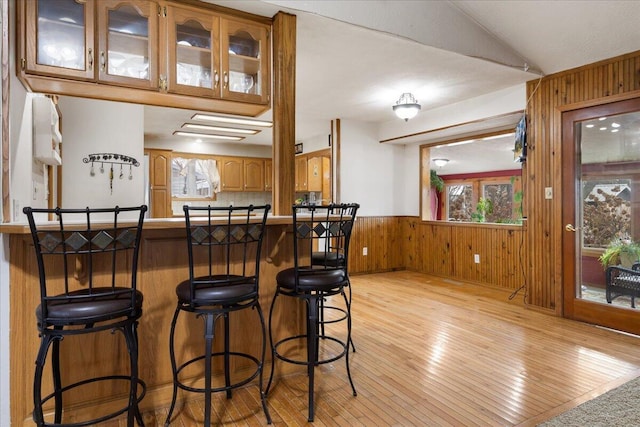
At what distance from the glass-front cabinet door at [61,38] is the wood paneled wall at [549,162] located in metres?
4.00

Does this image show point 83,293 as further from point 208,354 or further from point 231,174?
point 231,174

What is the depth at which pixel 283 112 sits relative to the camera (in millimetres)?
2646

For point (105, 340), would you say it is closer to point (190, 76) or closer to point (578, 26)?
point (190, 76)

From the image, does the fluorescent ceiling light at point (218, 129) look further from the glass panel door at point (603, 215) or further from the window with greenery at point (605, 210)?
the window with greenery at point (605, 210)

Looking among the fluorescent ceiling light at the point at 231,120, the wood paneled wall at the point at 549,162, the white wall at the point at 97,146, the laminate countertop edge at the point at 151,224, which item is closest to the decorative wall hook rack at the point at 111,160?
the white wall at the point at 97,146

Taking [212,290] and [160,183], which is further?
[160,183]

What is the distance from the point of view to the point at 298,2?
102 inches

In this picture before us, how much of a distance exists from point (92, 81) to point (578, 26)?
3.64m

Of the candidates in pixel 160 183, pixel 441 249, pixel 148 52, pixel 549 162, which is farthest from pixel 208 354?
pixel 160 183

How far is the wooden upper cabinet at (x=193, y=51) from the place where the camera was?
7.93ft

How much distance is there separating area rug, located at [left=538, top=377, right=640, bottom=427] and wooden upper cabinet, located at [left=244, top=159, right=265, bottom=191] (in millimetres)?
6512

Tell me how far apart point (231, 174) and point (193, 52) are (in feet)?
16.9

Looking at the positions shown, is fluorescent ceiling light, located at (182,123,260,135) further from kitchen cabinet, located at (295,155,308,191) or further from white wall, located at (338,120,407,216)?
white wall, located at (338,120,407,216)

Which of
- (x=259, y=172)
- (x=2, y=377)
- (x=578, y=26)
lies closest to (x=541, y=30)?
(x=578, y=26)
